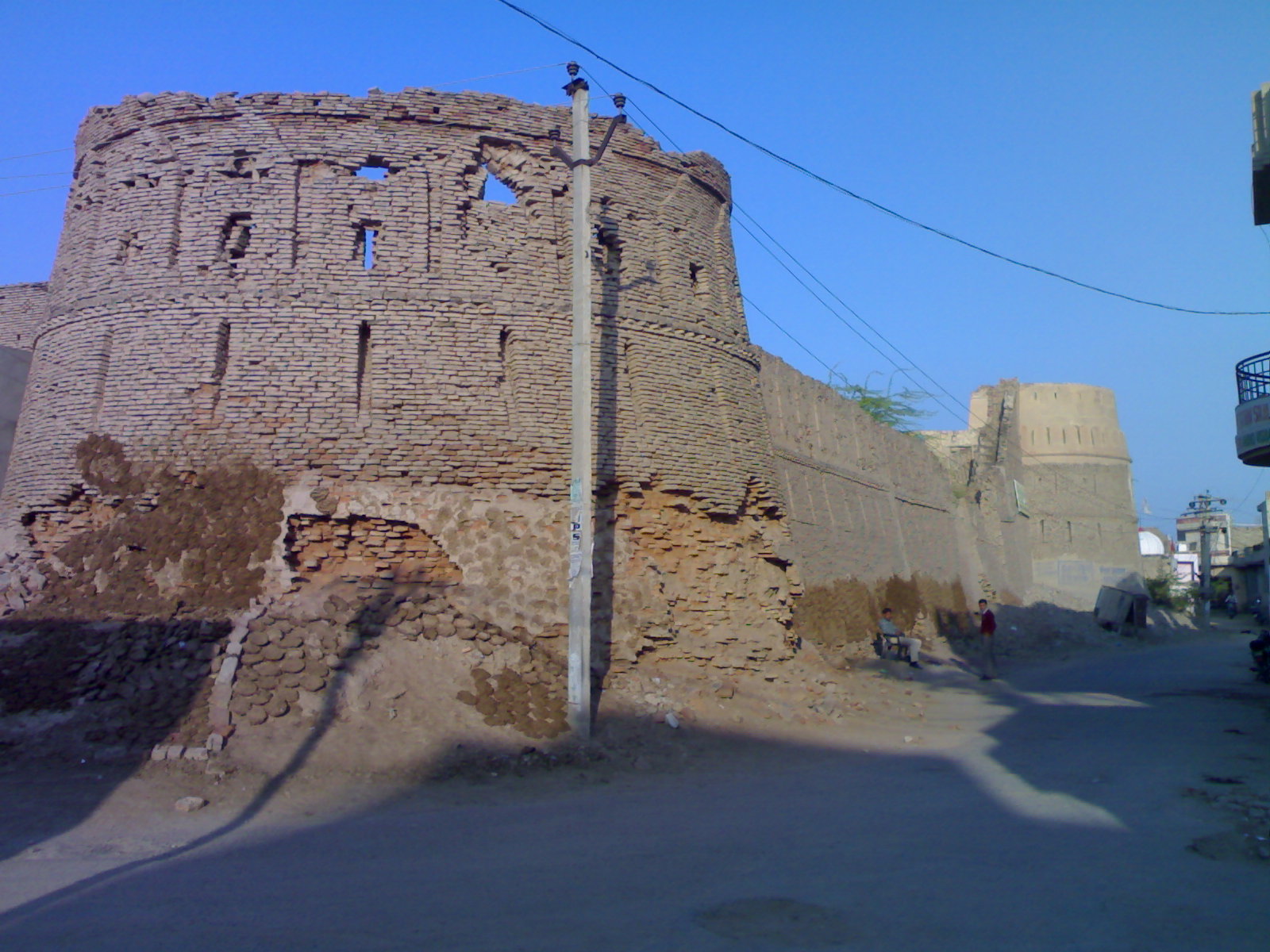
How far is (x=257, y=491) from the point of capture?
36.8ft

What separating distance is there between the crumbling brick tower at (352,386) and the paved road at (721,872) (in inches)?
137

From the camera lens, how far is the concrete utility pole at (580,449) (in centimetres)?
1070

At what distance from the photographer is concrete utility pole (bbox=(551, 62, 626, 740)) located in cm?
1070

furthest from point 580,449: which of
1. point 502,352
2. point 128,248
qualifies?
point 128,248

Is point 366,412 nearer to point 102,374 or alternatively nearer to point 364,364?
point 364,364

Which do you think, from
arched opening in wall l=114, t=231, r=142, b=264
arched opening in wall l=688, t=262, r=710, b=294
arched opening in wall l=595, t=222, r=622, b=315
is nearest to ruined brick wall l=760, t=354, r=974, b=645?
arched opening in wall l=688, t=262, r=710, b=294

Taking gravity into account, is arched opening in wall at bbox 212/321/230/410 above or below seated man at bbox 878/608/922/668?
above

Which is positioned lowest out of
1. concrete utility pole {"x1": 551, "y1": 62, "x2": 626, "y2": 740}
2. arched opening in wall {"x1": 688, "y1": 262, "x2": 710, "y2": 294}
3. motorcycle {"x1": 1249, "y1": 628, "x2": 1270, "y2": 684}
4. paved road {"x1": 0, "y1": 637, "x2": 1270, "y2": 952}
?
paved road {"x1": 0, "y1": 637, "x2": 1270, "y2": 952}

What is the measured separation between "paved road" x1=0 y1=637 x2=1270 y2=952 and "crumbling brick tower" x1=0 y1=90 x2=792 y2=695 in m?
3.48

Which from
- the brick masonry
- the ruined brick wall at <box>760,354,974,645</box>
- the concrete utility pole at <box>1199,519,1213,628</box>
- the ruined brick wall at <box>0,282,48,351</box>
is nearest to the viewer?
the brick masonry

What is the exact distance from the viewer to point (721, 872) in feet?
21.7

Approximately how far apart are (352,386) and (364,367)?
0.37m

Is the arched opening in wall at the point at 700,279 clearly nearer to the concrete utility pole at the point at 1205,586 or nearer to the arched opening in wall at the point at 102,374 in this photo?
the arched opening in wall at the point at 102,374

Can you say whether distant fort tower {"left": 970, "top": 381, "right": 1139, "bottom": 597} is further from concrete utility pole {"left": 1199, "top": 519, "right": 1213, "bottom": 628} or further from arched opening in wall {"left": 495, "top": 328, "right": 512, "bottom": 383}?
arched opening in wall {"left": 495, "top": 328, "right": 512, "bottom": 383}
